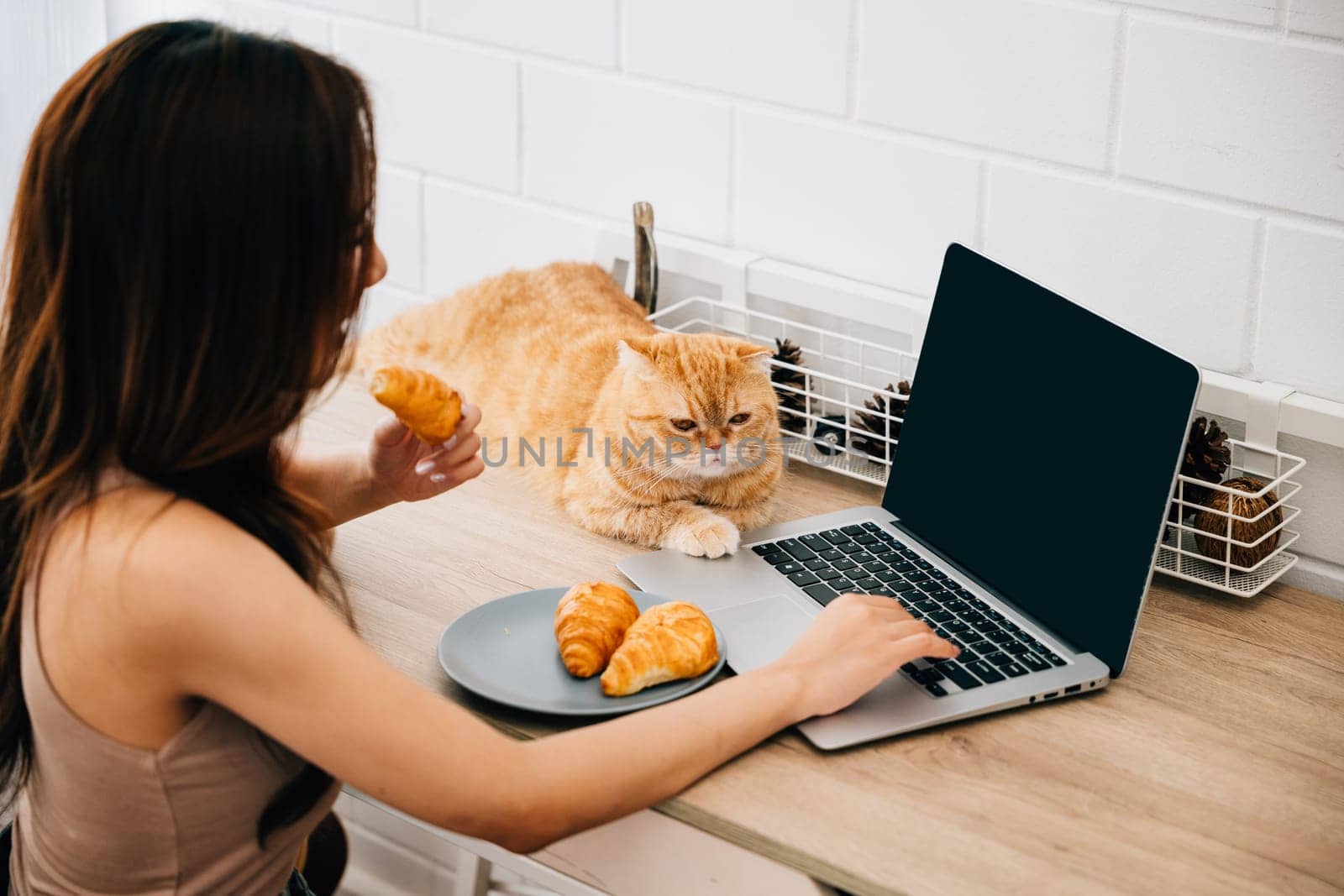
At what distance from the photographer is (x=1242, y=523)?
121cm

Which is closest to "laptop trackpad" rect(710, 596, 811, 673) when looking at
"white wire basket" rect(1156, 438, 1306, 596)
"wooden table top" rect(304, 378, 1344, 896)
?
"wooden table top" rect(304, 378, 1344, 896)

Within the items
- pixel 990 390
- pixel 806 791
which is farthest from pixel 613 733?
pixel 990 390

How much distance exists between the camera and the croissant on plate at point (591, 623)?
101 cm

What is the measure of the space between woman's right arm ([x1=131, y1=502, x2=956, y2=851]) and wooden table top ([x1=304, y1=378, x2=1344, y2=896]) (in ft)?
0.26

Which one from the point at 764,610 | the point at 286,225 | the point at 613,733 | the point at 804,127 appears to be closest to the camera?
the point at 286,225

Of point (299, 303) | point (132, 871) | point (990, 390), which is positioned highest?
point (299, 303)

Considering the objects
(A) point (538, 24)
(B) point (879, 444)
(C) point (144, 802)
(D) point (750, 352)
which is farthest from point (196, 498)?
(A) point (538, 24)

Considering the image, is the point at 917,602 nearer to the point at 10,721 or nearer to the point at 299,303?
the point at 299,303

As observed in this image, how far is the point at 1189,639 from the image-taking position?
1.15 m

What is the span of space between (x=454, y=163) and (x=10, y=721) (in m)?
1.13

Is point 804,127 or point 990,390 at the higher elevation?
point 804,127

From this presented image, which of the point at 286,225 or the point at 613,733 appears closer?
the point at 286,225

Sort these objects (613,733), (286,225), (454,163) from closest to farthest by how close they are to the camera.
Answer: (286,225) → (613,733) → (454,163)

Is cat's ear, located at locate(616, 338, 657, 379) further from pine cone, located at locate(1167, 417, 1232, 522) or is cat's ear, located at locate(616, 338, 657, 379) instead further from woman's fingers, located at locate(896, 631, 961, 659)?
pine cone, located at locate(1167, 417, 1232, 522)
